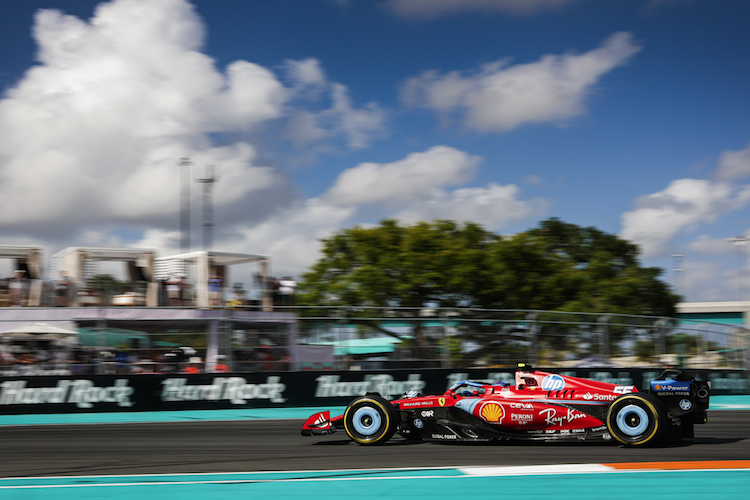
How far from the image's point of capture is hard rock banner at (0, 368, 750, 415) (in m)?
15.4

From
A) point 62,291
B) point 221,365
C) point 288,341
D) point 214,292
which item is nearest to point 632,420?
point 288,341

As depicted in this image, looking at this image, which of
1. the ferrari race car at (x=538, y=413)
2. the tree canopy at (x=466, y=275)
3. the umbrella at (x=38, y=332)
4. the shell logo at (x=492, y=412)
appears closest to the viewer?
the ferrari race car at (x=538, y=413)

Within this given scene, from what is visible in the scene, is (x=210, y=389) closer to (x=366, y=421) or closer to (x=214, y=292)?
(x=214, y=292)

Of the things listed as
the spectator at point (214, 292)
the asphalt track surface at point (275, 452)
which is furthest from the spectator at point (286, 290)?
the asphalt track surface at point (275, 452)

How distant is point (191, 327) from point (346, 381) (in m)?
3.71

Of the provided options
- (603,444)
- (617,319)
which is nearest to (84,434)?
(603,444)

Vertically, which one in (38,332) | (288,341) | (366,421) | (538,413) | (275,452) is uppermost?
(38,332)

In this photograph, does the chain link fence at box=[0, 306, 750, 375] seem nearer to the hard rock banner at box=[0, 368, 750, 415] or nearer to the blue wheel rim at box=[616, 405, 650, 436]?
the hard rock banner at box=[0, 368, 750, 415]

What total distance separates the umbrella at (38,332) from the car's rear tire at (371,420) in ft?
30.5

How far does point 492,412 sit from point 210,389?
9.21 metres

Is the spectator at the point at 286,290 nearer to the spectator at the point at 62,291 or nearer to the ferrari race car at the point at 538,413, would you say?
the spectator at the point at 62,291

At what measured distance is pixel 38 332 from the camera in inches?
614

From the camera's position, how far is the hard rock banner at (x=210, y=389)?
605 inches

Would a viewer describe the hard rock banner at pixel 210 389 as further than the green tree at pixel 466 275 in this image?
No
